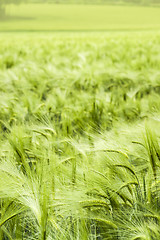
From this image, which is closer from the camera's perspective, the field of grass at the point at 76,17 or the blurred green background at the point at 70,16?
the blurred green background at the point at 70,16

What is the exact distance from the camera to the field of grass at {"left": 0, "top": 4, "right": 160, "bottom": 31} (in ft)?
167

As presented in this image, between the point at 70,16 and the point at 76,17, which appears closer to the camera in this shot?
the point at 76,17

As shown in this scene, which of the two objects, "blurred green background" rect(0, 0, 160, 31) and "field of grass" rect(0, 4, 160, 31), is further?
"field of grass" rect(0, 4, 160, 31)

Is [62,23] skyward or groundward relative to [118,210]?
skyward

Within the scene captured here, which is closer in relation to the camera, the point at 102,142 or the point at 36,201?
the point at 36,201

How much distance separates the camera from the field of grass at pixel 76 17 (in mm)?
51000

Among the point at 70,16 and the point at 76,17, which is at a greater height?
the point at 70,16

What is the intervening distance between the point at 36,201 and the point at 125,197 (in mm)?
317

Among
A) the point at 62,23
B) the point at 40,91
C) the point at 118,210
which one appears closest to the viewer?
the point at 118,210

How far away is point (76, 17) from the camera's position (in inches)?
2224

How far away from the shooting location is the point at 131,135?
3.93ft

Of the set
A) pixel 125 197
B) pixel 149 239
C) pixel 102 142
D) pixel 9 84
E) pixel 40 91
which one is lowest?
pixel 149 239

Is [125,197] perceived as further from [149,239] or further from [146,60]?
[146,60]

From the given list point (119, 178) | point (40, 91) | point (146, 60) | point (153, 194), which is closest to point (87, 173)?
point (119, 178)
